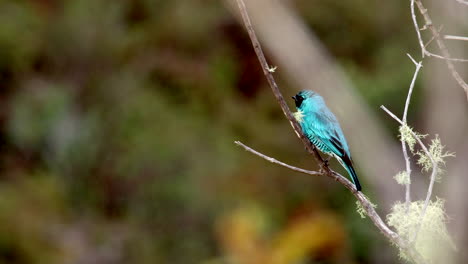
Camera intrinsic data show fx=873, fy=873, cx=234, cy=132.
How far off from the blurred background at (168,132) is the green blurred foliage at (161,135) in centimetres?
2

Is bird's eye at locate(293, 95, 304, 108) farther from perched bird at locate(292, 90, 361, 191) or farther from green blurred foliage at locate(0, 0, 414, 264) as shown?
green blurred foliage at locate(0, 0, 414, 264)

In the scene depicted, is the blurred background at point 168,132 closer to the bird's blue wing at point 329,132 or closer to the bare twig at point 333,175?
the bird's blue wing at point 329,132

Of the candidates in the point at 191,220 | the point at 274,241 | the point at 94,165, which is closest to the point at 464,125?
the point at 274,241

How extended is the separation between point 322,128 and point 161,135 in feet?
28.6

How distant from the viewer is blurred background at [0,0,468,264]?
10.7 m

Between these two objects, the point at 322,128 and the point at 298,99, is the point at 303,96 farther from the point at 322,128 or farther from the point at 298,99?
the point at 322,128

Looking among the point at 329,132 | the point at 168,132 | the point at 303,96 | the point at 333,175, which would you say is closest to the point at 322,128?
the point at 329,132

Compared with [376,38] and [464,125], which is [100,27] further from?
[464,125]

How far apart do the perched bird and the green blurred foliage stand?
22.7 feet

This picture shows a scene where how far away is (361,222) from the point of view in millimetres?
A: 10469

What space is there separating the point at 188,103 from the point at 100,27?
1613 mm

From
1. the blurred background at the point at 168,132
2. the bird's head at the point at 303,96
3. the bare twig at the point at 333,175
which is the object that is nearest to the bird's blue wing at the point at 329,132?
the bird's head at the point at 303,96

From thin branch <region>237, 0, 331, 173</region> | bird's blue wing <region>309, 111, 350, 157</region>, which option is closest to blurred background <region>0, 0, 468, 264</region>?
bird's blue wing <region>309, 111, 350, 157</region>

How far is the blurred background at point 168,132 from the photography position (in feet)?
35.1
